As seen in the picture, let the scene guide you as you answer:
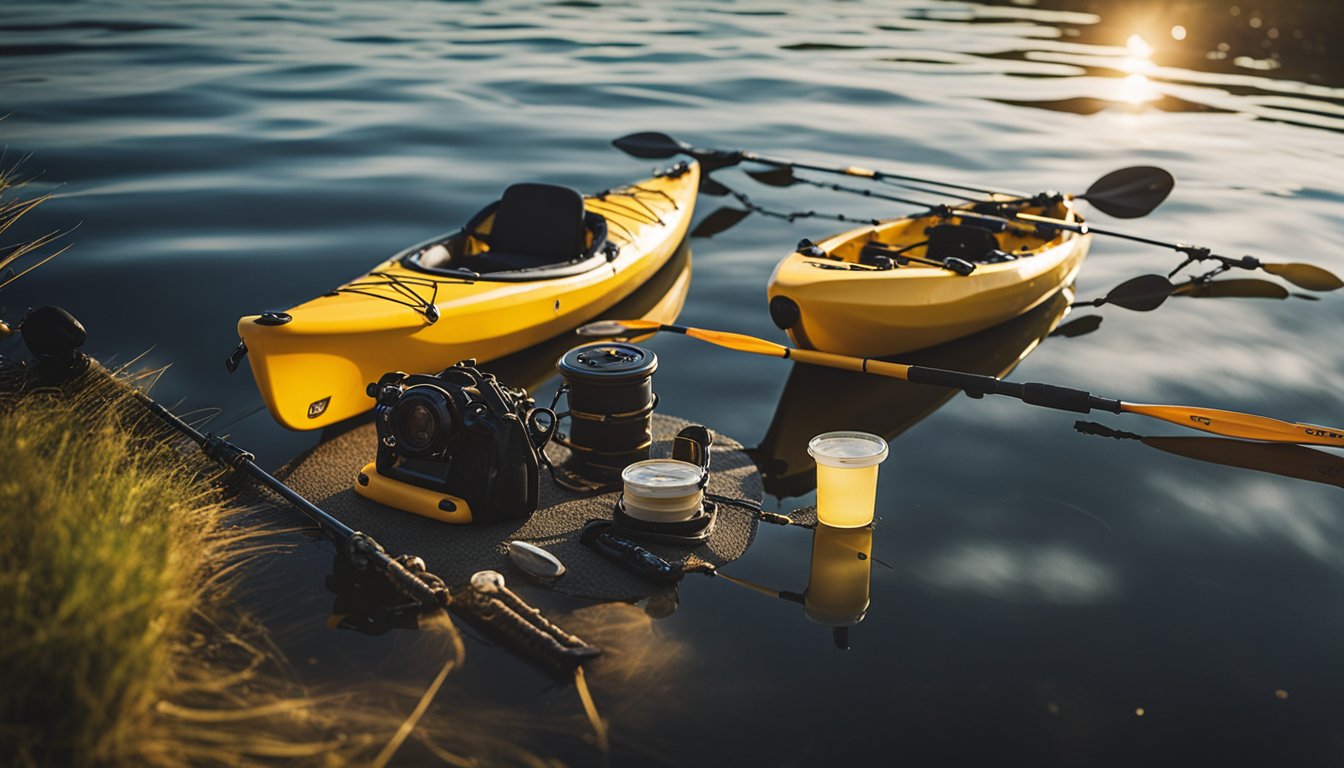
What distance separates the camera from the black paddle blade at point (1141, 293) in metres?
7.51

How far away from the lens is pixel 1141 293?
7.58 metres

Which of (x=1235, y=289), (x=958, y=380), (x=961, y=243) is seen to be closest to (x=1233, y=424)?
(x=958, y=380)

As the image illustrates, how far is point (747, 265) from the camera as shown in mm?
8164

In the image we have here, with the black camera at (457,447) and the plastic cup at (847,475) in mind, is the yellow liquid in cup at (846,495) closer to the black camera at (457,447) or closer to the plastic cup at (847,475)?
the plastic cup at (847,475)

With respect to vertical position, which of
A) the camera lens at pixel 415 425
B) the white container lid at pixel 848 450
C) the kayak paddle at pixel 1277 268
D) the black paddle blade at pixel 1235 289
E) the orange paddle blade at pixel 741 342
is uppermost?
the camera lens at pixel 415 425

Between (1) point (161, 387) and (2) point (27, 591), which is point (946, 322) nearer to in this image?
(1) point (161, 387)

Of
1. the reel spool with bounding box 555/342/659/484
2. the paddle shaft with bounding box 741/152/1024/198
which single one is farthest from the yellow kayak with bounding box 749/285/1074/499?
the paddle shaft with bounding box 741/152/1024/198

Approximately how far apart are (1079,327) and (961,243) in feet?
3.37

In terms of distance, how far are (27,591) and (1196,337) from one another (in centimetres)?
681

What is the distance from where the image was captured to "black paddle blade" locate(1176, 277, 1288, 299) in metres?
7.80

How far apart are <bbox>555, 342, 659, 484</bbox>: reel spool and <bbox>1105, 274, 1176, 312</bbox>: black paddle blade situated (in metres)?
4.39

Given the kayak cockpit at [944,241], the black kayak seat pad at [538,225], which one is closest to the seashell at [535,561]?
the black kayak seat pad at [538,225]

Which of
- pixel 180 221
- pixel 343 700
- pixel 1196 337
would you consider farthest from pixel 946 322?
pixel 180 221

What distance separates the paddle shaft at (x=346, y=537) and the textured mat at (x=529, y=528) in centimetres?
20
